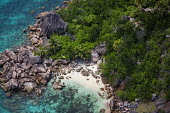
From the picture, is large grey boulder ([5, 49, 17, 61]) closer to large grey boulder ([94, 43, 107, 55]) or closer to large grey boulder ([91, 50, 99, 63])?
large grey boulder ([91, 50, 99, 63])

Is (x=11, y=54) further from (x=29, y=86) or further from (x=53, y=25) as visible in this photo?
(x=53, y=25)

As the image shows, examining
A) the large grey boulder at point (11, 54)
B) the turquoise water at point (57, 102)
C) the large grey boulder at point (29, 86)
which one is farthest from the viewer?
the large grey boulder at point (11, 54)

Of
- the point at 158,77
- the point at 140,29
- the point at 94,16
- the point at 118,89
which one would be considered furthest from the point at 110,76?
the point at 94,16

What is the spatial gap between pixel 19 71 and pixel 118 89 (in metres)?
19.3

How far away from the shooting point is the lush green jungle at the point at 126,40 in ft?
122

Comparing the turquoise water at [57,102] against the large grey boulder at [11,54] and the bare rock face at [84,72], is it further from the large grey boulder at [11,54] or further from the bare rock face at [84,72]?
the large grey boulder at [11,54]

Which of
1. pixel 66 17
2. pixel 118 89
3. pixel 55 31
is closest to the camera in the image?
pixel 118 89

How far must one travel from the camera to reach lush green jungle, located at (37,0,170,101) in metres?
37.1

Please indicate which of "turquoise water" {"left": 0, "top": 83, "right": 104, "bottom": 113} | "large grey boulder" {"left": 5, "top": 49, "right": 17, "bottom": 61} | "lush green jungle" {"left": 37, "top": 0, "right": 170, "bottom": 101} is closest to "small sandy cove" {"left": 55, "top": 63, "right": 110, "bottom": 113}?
"turquoise water" {"left": 0, "top": 83, "right": 104, "bottom": 113}

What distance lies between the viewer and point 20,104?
37656 mm

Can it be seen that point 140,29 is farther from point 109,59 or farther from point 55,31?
point 55,31

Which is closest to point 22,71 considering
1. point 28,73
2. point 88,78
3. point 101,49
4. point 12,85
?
point 28,73

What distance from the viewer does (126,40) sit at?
4425cm

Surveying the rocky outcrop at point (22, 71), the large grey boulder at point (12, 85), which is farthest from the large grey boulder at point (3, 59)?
the large grey boulder at point (12, 85)
